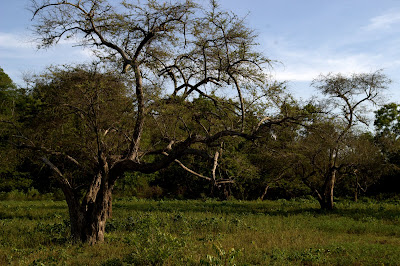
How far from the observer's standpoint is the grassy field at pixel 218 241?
29.9 feet

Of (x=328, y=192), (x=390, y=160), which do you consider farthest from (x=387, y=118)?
(x=328, y=192)

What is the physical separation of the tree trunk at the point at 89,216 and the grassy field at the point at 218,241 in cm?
45

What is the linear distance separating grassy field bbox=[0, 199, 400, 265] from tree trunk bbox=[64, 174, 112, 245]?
451 mm

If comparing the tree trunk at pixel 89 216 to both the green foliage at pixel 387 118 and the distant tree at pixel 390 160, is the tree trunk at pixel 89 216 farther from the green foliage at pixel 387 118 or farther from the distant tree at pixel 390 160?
the green foliage at pixel 387 118

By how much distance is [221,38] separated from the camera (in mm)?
11969

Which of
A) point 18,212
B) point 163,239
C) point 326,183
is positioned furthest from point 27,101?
point 163,239

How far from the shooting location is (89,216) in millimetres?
12188

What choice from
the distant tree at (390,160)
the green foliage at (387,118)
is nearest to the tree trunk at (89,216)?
the distant tree at (390,160)

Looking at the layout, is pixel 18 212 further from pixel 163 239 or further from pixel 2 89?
pixel 2 89

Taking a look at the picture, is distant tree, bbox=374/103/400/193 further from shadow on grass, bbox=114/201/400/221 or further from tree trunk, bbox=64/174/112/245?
tree trunk, bbox=64/174/112/245

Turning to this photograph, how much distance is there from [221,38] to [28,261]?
855 cm

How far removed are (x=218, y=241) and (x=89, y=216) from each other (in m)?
4.46

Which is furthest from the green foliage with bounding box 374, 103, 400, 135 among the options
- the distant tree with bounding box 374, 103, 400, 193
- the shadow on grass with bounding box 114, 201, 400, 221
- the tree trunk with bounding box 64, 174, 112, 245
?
the tree trunk with bounding box 64, 174, 112, 245

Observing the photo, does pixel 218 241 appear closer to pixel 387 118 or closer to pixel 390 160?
pixel 390 160
